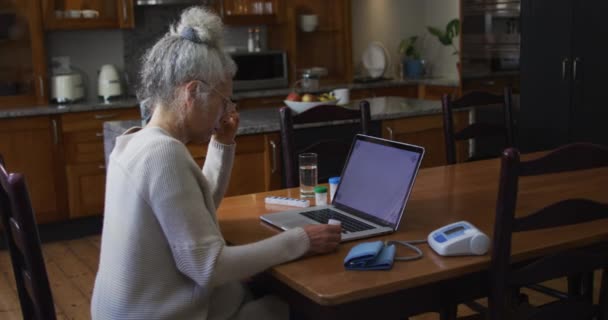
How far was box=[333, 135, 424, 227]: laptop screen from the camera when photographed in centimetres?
193

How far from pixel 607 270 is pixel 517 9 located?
3717 mm

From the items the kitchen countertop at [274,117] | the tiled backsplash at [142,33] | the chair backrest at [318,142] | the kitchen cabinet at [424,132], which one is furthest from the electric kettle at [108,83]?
the chair backrest at [318,142]

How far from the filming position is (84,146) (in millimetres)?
4738

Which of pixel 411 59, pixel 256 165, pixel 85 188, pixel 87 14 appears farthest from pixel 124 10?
pixel 411 59

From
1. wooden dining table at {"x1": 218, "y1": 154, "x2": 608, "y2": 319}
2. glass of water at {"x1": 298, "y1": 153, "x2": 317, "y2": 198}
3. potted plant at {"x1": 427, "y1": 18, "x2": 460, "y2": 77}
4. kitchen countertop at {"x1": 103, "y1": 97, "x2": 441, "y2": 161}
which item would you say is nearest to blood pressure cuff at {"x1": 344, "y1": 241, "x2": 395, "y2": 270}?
wooden dining table at {"x1": 218, "y1": 154, "x2": 608, "y2": 319}

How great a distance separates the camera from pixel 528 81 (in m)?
5.09

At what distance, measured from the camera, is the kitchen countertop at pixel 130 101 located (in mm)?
4555

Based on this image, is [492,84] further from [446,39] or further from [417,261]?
[417,261]

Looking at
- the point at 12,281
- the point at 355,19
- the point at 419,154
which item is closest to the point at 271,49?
the point at 355,19

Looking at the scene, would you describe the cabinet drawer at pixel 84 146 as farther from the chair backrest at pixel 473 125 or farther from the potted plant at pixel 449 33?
the potted plant at pixel 449 33

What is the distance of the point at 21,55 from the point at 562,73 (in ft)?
11.4

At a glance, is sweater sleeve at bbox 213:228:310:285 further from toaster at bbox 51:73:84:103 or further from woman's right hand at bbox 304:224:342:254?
toaster at bbox 51:73:84:103

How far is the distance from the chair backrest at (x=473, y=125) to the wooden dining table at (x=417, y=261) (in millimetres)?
698

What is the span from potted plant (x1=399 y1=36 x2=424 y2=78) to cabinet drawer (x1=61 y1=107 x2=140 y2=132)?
257 cm
